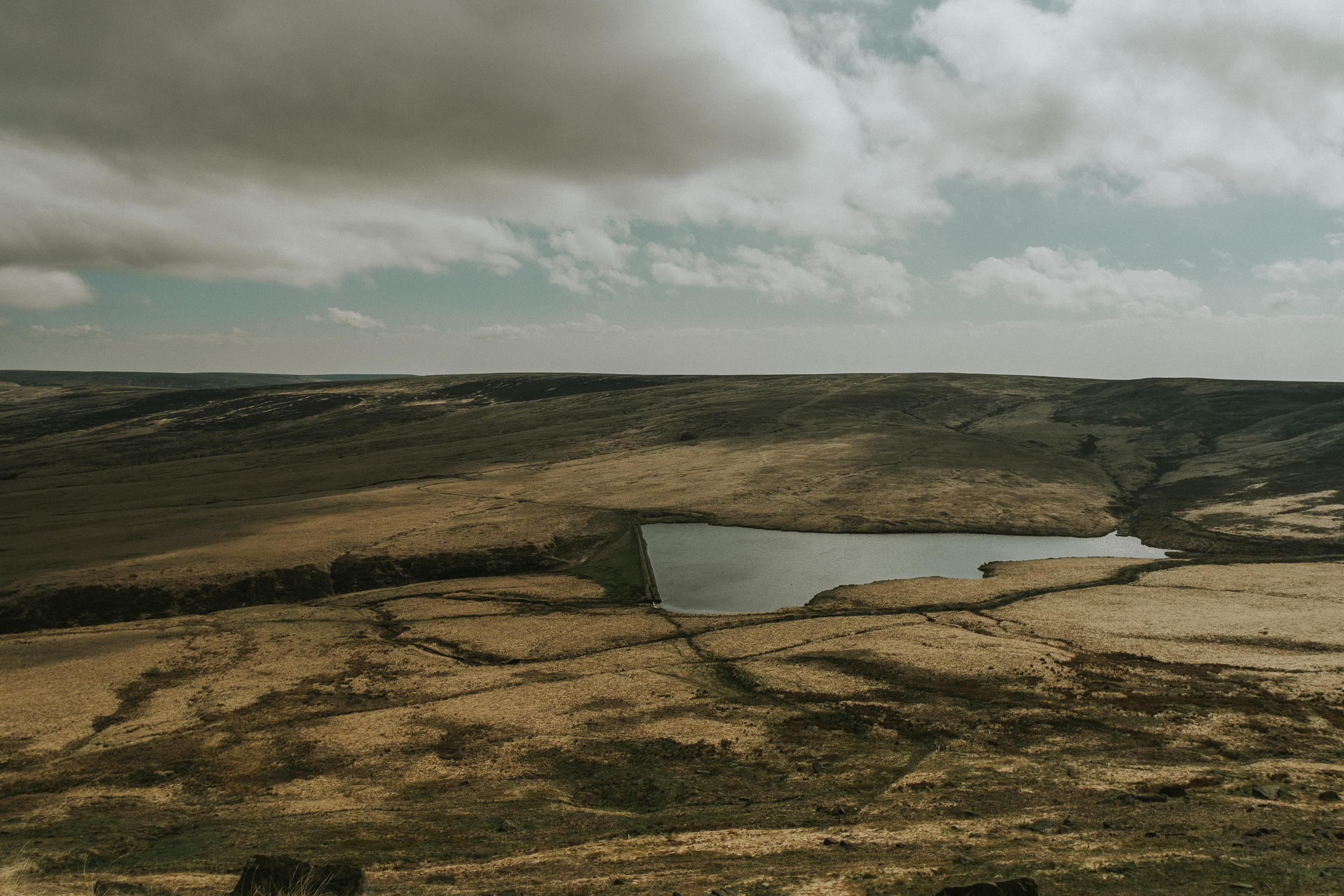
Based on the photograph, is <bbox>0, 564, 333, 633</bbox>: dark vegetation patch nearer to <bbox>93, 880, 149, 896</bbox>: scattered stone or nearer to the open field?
the open field

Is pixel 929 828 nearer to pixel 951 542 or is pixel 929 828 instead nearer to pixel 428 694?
pixel 428 694

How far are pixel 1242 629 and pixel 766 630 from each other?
17437mm

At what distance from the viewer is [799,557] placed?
4431 cm

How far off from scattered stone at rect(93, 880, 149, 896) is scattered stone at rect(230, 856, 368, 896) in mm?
1346

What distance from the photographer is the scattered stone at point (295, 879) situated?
9.55 meters

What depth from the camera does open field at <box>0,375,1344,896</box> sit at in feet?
41.2

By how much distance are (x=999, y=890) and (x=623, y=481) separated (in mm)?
57809

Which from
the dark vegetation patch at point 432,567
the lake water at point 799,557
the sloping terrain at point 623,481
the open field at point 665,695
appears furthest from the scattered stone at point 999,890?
the sloping terrain at point 623,481

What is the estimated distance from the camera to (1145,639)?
25969 millimetres

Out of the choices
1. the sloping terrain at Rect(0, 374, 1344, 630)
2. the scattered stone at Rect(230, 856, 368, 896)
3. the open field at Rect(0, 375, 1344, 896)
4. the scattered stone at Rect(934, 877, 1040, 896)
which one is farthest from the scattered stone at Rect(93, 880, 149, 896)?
the sloping terrain at Rect(0, 374, 1344, 630)

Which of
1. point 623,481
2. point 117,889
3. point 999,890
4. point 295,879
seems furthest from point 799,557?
point 117,889

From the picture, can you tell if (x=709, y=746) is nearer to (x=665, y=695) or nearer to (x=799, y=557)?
(x=665, y=695)

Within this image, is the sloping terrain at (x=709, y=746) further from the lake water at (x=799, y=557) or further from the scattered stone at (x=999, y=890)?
the lake water at (x=799, y=557)

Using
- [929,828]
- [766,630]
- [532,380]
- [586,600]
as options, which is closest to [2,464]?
[532,380]
